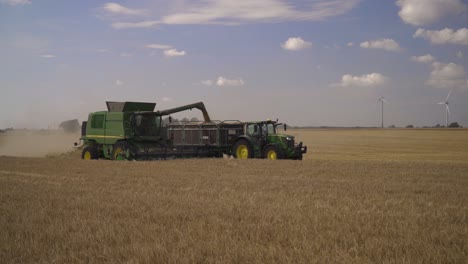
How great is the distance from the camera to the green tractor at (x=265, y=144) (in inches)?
973

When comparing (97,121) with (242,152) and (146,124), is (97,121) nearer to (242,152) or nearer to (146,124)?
(146,124)

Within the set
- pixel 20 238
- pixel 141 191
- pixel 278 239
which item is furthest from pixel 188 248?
pixel 141 191

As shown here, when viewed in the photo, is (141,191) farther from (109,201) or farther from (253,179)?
(253,179)

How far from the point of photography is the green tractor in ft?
81.1

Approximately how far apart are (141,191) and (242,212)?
393cm

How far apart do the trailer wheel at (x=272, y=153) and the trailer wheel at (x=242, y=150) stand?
761mm

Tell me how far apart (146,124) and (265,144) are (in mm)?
5928

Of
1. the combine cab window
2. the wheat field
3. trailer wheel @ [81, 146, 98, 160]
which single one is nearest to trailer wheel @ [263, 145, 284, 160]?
the combine cab window

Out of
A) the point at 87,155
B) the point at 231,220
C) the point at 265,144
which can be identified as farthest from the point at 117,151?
the point at 231,220

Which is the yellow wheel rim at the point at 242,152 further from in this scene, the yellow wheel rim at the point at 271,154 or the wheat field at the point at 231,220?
the wheat field at the point at 231,220

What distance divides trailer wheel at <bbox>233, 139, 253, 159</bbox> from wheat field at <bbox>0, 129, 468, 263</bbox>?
1072 centimetres

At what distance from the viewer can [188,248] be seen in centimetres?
600

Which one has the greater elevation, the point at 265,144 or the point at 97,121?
the point at 97,121

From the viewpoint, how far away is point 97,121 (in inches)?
994
